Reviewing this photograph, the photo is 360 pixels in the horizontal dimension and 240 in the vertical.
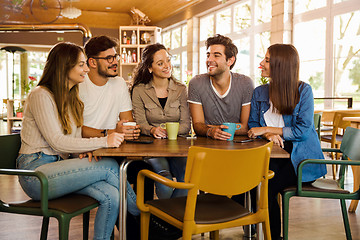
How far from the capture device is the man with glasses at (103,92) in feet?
7.70

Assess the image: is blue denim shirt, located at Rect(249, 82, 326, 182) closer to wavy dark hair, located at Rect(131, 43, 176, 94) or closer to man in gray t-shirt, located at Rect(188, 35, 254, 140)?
man in gray t-shirt, located at Rect(188, 35, 254, 140)

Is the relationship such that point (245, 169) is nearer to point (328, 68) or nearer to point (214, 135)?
point (214, 135)

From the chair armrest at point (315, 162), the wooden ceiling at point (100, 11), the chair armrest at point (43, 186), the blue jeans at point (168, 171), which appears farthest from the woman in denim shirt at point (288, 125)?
the wooden ceiling at point (100, 11)

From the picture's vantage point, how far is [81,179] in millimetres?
1763

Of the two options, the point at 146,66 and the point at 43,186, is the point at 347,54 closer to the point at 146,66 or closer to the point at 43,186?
the point at 146,66

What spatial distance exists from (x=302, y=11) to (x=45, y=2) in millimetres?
4449

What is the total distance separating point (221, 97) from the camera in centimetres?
255

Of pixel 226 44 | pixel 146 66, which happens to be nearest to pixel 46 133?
pixel 146 66

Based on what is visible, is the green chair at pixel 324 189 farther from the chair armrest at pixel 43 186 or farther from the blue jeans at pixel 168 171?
the chair armrest at pixel 43 186

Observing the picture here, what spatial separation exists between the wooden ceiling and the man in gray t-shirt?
14.2 feet

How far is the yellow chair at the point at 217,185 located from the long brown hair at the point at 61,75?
0.58 m

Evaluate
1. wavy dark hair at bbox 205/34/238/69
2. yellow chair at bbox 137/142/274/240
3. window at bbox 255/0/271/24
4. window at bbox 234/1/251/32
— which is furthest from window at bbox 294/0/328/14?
yellow chair at bbox 137/142/274/240

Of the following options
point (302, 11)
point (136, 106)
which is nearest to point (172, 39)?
point (302, 11)

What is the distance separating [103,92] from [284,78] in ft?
3.65
